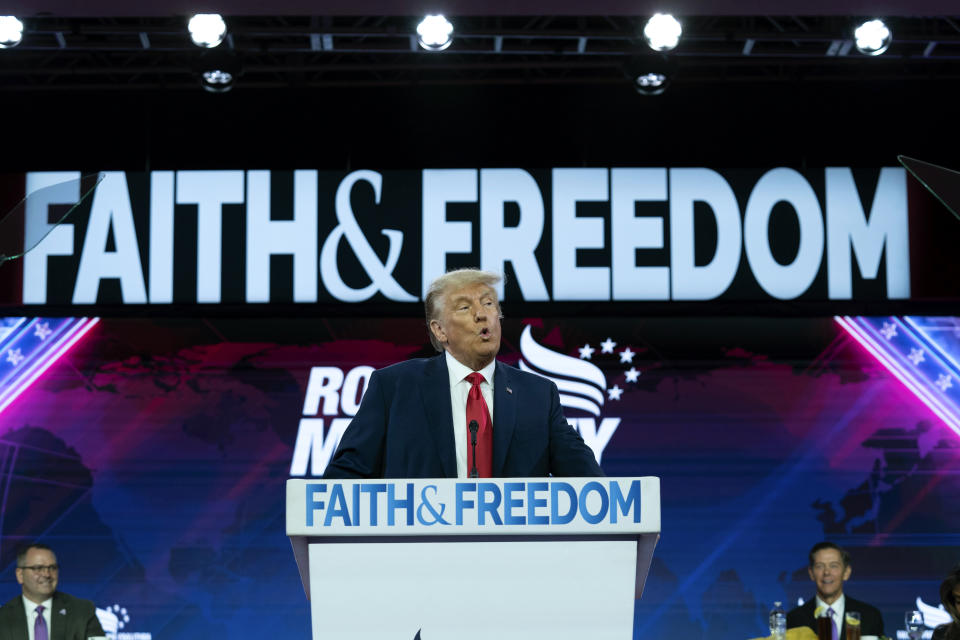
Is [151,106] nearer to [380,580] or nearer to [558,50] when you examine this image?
[558,50]

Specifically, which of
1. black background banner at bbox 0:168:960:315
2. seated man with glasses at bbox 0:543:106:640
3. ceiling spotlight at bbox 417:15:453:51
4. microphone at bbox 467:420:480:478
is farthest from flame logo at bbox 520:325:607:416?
microphone at bbox 467:420:480:478

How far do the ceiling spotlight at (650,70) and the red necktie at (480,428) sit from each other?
4.04m

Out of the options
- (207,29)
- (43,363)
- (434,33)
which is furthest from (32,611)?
(434,33)

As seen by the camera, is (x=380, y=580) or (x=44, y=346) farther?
(x=44, y=346)

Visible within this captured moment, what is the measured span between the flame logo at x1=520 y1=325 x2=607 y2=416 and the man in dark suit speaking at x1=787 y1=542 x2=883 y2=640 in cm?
134

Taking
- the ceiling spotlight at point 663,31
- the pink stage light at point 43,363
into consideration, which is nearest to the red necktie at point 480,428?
the ceiling spotlight at point 663,31

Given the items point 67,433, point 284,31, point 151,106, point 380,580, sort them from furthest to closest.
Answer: point 151,106 → point 67,433 → point 284,31 → point 380,580

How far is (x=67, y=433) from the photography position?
6.28 metres

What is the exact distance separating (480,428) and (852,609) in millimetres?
3828

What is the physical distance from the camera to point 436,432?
220 cm

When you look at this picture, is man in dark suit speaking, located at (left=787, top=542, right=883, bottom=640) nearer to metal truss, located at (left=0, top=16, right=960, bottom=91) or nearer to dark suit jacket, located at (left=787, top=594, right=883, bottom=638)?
dark suit jacket, located at (left=787, top=594, right=883, bottom=638)

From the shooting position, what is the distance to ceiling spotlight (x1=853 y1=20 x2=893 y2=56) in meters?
5.67

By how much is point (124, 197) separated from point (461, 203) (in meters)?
1.81

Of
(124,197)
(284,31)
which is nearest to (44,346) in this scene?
(124,197)
